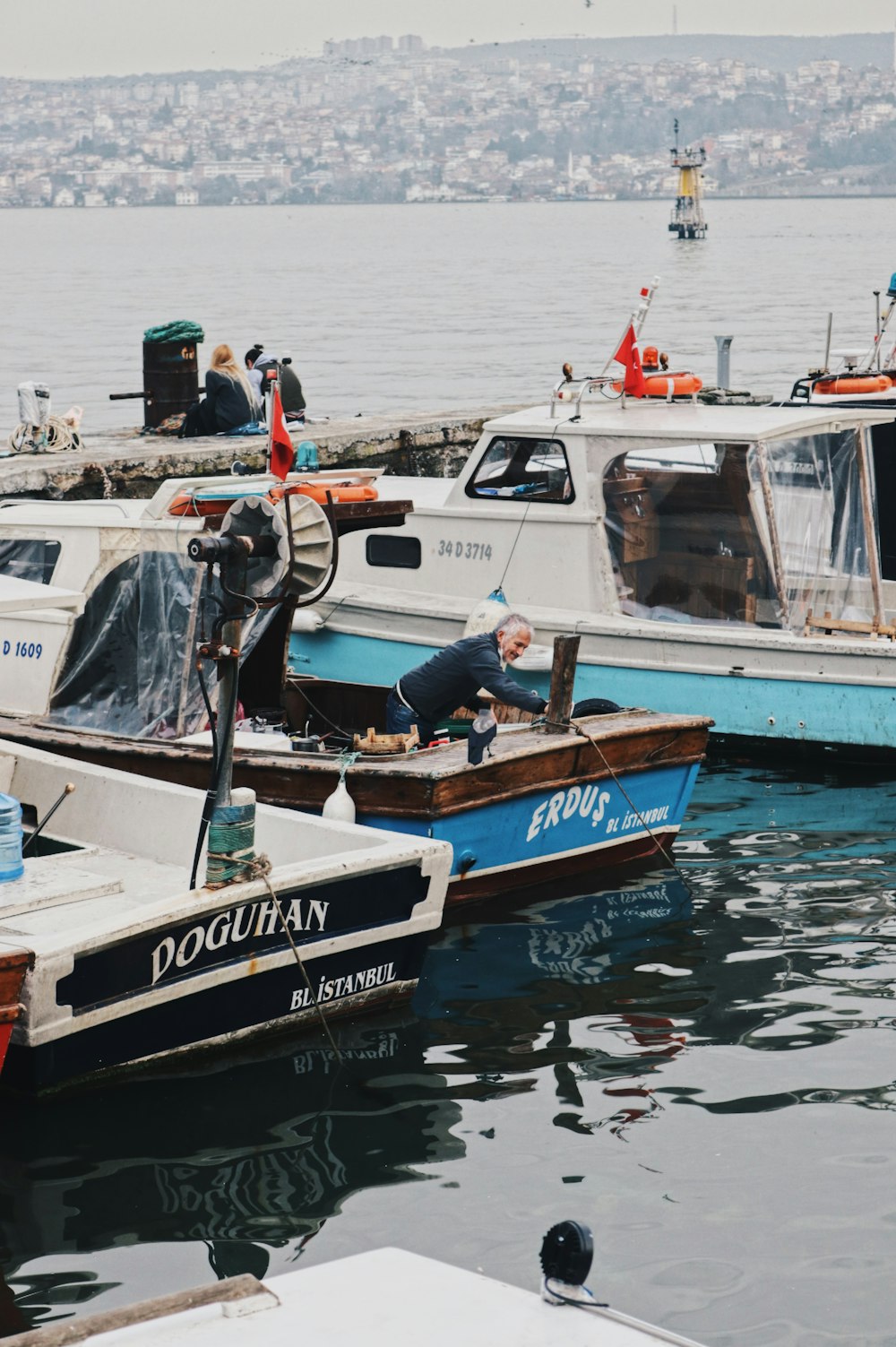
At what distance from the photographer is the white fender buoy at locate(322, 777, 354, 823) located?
941cm

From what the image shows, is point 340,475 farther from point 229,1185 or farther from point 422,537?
point 229,1185

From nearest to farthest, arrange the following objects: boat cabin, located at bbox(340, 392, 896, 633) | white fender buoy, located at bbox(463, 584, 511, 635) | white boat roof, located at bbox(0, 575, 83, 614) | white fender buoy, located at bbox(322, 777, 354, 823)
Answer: white fender buoy, located at bbox(322, 777, 354, 823) < white boat roof, located at bbox(0, 575, 83, 614) < white fender buoy, located at bbox(463, 584, 511, 635) < boat cabin, located at bbox(340, 392, 896, 633)

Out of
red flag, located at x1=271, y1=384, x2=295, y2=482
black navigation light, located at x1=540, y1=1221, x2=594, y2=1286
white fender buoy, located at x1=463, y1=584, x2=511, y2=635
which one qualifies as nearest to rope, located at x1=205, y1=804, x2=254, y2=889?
red flag, located at x1=271, y1=384, x2=295, y2=482

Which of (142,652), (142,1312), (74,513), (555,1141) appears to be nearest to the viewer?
(142,1312)

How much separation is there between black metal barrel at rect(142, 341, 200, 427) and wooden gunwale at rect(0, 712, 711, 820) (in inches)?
405

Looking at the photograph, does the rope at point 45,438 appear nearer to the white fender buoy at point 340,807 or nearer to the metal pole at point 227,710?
the white fender buoy at point 340,807

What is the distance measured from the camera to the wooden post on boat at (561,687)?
997 centimetres

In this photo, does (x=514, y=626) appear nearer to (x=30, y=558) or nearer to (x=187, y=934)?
(x=187, y=934)

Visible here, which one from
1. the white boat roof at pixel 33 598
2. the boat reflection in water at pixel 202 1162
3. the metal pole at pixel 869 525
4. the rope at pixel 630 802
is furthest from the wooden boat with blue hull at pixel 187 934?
the metal pole at pixel 869 525

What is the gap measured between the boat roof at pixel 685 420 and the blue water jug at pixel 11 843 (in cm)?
579

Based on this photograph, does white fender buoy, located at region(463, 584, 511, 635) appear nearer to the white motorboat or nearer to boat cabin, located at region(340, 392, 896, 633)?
boat cabin, located at region(340, 392, 896, 633)

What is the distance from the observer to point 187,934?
298 inches

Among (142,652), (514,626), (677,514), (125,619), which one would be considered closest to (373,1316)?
(514,626)

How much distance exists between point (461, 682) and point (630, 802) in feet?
3.83
